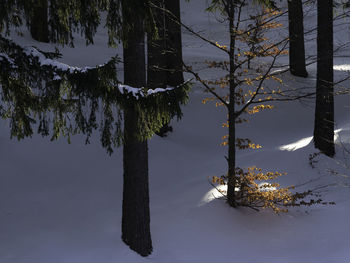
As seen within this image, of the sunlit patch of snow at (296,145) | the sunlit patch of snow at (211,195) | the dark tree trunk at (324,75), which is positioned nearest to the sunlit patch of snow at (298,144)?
the sunlit patch of snow at (296,145)

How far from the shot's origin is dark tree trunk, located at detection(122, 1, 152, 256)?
6664mm

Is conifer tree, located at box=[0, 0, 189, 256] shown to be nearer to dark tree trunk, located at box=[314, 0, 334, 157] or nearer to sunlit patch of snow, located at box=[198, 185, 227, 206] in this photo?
sunlit patch of snow, located at box=[198, 185, 227, 206]

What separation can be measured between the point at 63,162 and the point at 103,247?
3303mm

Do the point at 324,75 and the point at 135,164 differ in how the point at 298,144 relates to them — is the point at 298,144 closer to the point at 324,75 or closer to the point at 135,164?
the point at 324,75

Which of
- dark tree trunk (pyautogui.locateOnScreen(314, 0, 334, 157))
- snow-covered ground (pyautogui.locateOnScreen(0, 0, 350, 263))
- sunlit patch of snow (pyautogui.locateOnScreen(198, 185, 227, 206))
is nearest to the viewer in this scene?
snow-covered ground (pyautogui.locateOnScreen(0, 0, 350, 263))

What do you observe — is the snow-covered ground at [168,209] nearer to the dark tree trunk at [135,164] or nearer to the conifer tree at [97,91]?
the dark tree trunk at [135,164]

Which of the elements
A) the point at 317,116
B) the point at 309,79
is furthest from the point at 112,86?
the point at 309,79

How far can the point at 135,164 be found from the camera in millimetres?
6902

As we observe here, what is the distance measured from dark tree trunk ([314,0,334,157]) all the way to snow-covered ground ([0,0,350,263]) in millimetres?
400

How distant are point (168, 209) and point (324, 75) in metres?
5.25

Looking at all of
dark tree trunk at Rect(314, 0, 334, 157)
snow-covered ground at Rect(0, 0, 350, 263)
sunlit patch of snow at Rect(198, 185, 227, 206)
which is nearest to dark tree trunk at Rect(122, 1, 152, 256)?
snow-covered ground at Rect(0, 0, 350, 263)

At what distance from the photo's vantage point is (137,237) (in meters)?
7.13

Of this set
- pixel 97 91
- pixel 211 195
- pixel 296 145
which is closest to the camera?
pixel 97 91

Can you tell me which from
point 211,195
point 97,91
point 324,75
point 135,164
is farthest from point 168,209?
point 324,75
